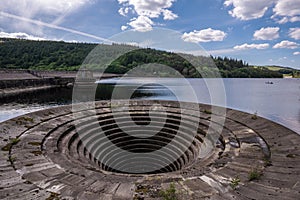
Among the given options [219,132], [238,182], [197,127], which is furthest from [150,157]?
[238,182]

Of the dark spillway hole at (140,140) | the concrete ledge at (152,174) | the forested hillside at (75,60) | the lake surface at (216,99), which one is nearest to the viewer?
the concrete ledge at (152,174)

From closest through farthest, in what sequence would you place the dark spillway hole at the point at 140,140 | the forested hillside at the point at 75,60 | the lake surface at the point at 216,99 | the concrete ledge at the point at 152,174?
the concrete ledge at the point at 152,174
the dark spillway hole at the point at 140,140
the lake surface at the point at 216,99
the forested hillside at the point at 75,60

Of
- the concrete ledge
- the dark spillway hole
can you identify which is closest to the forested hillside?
the dark spillway hole

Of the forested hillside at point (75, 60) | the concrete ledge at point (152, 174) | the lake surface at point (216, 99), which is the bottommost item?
the lake surface at point (216, 99)

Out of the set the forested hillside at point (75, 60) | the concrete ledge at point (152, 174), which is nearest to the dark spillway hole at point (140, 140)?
the concrete ledge at point (152, 174)

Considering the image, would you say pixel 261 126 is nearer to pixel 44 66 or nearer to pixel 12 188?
pixel 12 188

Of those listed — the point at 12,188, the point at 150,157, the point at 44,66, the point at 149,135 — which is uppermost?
the point at 44,66

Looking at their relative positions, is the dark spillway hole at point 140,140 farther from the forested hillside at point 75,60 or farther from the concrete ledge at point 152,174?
the forested hillside at point 75,60

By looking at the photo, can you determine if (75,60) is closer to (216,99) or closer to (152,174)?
(216,99)

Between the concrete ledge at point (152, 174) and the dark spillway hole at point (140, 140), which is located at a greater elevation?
the concrete ledge at point (152, 174)
